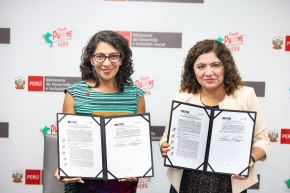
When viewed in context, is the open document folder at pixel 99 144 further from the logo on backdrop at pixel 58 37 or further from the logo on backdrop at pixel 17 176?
the logo on backdrop at pixel 17 176

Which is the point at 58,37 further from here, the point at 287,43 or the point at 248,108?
the point at 287,43

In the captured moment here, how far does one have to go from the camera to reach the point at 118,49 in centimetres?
179

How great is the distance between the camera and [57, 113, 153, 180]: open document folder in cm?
161

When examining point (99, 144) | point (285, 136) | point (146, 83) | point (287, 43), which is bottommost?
point (285, 136)

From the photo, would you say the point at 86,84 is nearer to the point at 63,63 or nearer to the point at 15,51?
the point at 63,63

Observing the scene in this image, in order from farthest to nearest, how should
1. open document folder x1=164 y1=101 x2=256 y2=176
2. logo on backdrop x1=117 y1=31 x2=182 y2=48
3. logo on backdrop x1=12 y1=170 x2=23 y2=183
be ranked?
logo on backdrop x1=12 y1=170 x2=23 y2=183, logo on backdrop x1=117 y1=31 x2=182 y2=48, open document folder x1=164 y1=101 x2=256 y2=176

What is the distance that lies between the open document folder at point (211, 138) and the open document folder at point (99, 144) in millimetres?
172

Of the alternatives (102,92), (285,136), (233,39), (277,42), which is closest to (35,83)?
(102,92)

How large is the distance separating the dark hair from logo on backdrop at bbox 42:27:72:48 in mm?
1009

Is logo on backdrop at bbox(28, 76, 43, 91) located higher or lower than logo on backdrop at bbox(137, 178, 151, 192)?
higher

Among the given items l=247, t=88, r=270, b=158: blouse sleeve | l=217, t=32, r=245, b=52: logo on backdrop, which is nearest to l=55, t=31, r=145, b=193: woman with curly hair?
l=247, t=88, r=270, b=158: blouse sleeve

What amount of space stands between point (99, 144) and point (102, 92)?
0.31 metres

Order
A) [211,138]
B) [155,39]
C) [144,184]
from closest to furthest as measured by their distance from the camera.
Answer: [211,138] < [155,39] < [144,184]

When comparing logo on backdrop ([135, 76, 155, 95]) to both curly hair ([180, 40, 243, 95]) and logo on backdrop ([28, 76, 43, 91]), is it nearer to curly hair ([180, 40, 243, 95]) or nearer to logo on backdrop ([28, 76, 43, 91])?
logo on backdrop ([28, 76, 43, 91])
